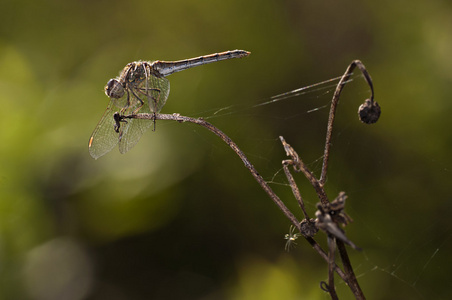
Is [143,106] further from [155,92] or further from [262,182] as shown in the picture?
[262,182]

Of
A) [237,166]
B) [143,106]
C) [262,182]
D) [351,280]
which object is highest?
[143,106]

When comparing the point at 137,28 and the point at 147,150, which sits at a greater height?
the point at 137,28

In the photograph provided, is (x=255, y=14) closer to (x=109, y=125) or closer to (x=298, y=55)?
(x=298, y=55)

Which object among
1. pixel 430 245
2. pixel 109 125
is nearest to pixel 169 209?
pixel 109 125

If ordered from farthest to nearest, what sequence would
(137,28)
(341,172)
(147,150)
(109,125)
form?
(137,28), (147,150), (341,172), (109,125)

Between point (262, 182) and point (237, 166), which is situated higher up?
point (237, 166)

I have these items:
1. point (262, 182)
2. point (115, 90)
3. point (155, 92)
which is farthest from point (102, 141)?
point (262, 182)

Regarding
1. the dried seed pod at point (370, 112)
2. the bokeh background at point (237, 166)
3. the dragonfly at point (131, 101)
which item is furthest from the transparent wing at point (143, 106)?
the dried seed pod at point (370, 112)

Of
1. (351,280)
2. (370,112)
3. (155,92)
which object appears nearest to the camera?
(351,280)
